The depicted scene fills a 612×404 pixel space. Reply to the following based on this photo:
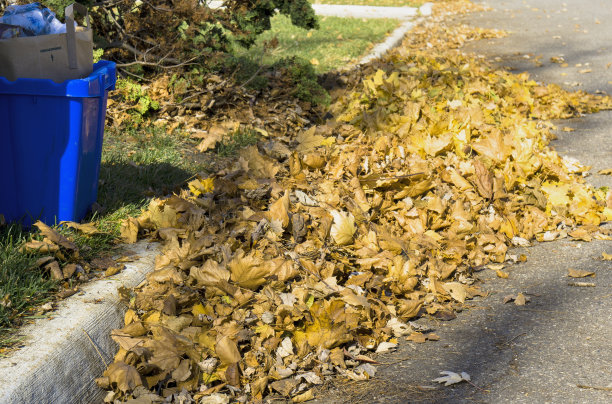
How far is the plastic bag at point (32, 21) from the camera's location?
284 cm

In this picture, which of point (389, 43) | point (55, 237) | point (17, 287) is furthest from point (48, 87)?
point (389, 43)

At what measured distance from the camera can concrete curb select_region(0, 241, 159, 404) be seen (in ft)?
6.61

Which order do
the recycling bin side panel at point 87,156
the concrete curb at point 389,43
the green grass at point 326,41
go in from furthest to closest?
the concrete curb at point 389,43 < the green grass at point 326,41 < the recycling bin side panel at point 87,156

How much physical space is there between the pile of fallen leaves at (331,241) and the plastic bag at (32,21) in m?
0.98

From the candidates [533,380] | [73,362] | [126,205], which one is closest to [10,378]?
[73,362]

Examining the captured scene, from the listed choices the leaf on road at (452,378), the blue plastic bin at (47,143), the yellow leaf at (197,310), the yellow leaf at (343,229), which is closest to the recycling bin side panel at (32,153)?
the blue plastic bin at (47,143)

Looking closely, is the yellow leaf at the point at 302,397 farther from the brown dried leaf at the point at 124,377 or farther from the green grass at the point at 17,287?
Answer: the green grass at the point at 17,287

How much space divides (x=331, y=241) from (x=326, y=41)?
618 centimetres

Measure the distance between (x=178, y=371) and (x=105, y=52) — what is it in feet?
10.6

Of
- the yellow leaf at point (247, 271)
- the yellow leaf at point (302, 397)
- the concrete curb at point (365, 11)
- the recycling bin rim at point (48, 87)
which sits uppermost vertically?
the concrete curb at point (365, 11)

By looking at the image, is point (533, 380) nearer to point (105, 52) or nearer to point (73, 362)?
point (73, 362)

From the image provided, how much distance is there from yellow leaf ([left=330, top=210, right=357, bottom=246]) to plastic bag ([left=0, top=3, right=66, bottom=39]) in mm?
1632

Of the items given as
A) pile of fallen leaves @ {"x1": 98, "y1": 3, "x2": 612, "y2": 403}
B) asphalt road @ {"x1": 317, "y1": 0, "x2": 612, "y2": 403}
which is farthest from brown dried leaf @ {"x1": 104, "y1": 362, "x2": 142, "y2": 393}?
asphalt road @ {"x1": 317, "y1": 0, "x2": 612, "y2": 403}

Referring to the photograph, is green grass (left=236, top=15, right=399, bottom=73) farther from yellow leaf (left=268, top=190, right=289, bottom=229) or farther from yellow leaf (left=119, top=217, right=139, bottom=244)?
yellow leaf (left=119, top=217, right=139, bottom=244)
